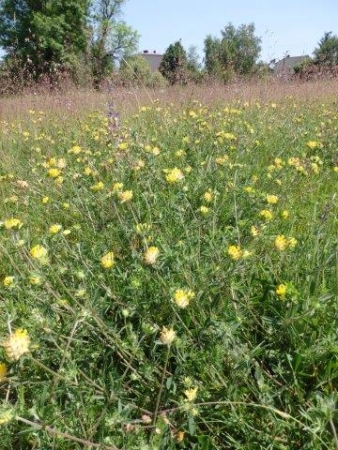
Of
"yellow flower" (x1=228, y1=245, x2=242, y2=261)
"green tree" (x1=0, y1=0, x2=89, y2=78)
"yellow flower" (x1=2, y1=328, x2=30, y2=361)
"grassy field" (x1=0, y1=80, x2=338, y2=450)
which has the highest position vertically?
"green tree" (x1=0, y1=0, x2=89, y2=78)

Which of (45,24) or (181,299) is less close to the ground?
(45,24)

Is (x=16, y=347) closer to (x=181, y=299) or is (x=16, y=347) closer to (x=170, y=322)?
(x=181, y=299)

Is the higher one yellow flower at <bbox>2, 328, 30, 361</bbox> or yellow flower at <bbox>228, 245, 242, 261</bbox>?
yellow flower at <bbox>228, 245, 242, 261</bbox>

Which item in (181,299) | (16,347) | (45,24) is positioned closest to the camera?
(16,347)

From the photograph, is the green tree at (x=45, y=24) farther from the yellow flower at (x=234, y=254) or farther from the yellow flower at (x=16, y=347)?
the yellow flower at (x=16, y=347)

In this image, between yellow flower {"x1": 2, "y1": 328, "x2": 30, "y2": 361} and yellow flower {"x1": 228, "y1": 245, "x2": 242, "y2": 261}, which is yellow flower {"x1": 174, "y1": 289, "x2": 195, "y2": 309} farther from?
yellow flower {"x1": 2, "y1": 328, "x2": 30, "y2": 361}

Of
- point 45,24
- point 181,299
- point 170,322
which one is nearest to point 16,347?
point 181,299

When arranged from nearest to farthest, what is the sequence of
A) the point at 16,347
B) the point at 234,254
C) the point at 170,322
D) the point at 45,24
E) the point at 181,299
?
the point at 16,347
the point at 181,299
the point at 234,254
the point at 170,322
the point at 45,24

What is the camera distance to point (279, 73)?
5652mm

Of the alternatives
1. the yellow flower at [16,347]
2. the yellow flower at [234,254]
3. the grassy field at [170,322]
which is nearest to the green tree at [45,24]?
the grassy field at [170,322]

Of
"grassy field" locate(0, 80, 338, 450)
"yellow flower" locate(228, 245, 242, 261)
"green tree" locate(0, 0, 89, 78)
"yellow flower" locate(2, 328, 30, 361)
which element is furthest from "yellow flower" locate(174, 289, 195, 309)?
"green tree" locate(0, 0, 89, 78)

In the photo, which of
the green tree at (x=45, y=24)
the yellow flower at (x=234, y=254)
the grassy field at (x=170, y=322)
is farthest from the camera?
the green tree at (x=45, y=24)

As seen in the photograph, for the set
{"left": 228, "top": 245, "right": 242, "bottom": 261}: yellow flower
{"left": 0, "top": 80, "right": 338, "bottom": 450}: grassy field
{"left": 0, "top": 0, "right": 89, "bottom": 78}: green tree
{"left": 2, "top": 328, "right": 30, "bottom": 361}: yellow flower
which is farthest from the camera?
{"left": 0, "top": 0, "right": 89, "bottom": 78}: green tree

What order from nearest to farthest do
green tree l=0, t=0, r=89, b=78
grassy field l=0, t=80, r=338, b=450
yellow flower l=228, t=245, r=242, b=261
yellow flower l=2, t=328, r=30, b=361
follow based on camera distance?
yellow flower l=2, t=328, r=30, b=361
grassy field l=0, t=80, r=338, b=450
yellow flower l=228, t=245, r=242, b=261
green tree l=0, t=0, r=89, b=78
